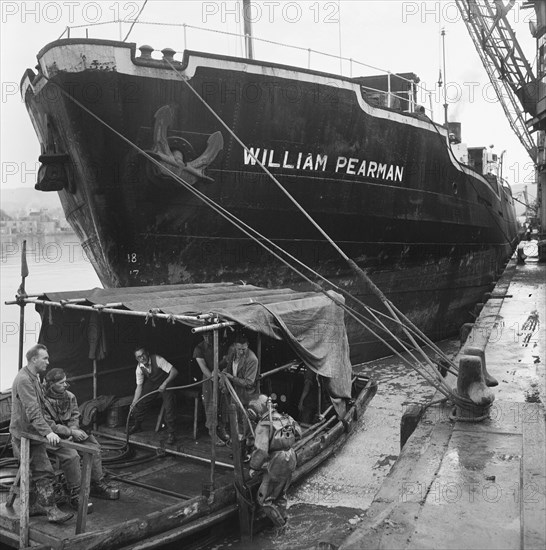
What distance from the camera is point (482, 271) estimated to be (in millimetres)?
20141

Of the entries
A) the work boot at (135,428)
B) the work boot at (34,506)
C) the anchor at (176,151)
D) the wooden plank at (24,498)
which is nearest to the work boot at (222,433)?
the work boot at (135,428)

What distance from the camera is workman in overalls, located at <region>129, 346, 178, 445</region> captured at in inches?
296

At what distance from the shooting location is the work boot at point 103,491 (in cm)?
589

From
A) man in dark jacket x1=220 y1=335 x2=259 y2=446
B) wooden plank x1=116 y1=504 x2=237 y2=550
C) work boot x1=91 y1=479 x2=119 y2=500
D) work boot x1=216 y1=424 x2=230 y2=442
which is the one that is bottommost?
wooden plank x1=116 y1=504 x2=237 y2=550

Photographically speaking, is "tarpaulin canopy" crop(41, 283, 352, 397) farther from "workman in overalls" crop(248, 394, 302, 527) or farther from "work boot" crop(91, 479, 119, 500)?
"work boot" crop(91, 479, 119, 500)

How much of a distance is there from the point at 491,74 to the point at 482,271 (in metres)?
8.18

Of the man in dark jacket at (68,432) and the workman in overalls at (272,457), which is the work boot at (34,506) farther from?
the workman in overalls at (272,457)

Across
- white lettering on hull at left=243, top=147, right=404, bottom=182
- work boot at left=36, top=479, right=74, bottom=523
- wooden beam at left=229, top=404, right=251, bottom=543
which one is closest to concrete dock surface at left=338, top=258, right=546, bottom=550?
wooden beam at left=229, top=404, right=251, bottom=543

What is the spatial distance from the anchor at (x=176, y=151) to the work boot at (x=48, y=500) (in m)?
6.30

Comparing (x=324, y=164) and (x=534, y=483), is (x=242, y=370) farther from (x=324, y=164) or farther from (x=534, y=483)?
(x=324, y=164)

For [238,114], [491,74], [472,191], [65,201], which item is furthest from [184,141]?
[491,74]

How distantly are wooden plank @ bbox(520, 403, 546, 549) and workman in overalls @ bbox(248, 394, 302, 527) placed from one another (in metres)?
2.39

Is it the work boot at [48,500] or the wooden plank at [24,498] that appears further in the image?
the work boot at [48,500]

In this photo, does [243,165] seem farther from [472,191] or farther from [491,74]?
[491,74]
